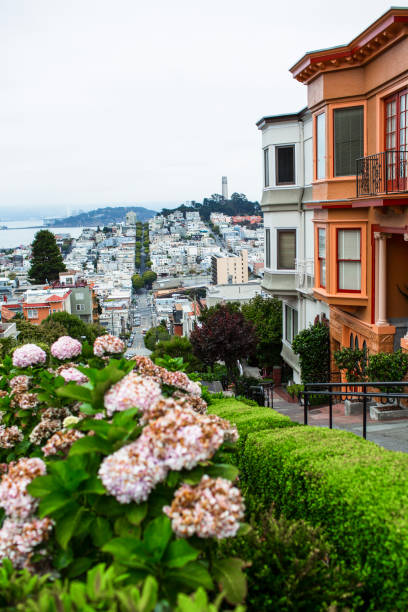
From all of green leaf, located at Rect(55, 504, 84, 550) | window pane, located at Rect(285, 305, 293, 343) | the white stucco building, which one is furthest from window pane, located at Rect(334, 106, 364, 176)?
green leaf, located at Rect(55, 504, 84, 550)

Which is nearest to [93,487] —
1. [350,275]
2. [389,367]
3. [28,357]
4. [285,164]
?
[28,357]

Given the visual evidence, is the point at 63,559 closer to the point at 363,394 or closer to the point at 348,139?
the point at 363,394

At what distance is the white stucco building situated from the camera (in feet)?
74.0

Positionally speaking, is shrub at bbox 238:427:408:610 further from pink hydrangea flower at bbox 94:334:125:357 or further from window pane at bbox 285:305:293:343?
window pane at bbox 285:305:293:343

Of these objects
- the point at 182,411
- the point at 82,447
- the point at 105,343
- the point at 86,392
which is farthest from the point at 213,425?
the point at 105,343

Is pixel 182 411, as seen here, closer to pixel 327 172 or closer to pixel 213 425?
pixel 213 425

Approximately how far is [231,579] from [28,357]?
342 cm

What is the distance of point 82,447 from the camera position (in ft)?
11.5

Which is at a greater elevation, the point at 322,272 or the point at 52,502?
the point at 322,272

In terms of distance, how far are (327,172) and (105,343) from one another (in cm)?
1343

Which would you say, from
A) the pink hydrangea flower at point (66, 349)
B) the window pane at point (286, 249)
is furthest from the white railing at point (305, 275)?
the pink hydrangea flower at point (66, 349)

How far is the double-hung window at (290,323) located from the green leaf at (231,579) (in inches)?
896

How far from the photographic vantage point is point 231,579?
10.5 ft

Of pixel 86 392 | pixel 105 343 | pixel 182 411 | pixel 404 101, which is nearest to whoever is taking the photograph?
pixel 182 411
